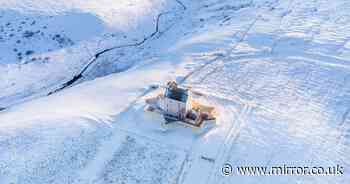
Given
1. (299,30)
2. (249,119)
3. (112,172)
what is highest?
(299,30)

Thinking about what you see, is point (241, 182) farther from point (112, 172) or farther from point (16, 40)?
point (16, 40)

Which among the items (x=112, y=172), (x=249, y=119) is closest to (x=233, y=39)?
(x=249, y=119)

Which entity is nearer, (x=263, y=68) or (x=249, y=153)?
(x=249, y=153)

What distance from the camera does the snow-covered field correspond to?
1370 centimetres

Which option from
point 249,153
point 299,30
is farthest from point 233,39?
point 249,153

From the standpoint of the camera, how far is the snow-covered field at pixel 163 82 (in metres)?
13.7

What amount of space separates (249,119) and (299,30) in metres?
7.54

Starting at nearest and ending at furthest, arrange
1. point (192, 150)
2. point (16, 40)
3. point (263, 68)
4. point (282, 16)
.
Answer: point (192, 150) → point (263, 68) → point (282, 16) → point (16, 40)

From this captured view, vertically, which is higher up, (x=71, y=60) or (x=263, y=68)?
(x=263, y=68)

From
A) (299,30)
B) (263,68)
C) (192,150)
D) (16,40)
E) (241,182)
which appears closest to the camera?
(241,182)

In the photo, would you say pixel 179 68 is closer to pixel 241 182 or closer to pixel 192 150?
pixel 192 150

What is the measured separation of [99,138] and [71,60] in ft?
30.4

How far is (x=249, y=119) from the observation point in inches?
592

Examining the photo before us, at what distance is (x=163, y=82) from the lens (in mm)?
17516
